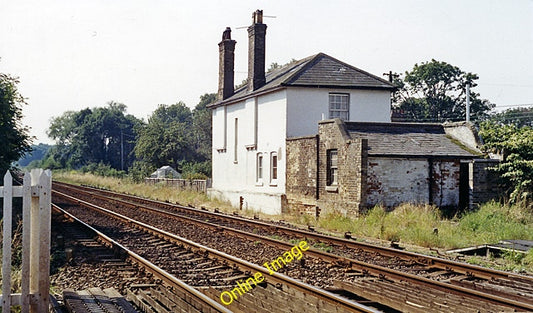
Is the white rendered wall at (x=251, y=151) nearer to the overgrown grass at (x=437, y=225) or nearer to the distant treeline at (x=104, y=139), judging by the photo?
the overgrown grass at (x=437, y=225)

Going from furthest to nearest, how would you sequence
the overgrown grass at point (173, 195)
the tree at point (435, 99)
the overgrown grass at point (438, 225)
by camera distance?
the tree at point (435, 99), the overgrown grass at point (173, 195), the overgrown grass at point (438, 225)

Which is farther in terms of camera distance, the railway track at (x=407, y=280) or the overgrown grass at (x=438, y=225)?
the overgrown grass at (x=438, y=225)

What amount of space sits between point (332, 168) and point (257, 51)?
37.9 ft

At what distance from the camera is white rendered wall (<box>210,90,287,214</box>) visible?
2697cm

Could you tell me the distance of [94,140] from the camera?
3996 inches

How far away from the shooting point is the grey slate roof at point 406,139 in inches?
818

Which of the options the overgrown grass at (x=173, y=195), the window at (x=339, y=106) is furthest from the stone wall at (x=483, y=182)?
the overgrown grass at (x=173, y=195)

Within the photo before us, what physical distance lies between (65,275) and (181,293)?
297 centimetres

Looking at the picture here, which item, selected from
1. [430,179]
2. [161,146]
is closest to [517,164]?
[430,179]

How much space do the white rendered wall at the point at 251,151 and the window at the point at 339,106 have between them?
7.73 feet

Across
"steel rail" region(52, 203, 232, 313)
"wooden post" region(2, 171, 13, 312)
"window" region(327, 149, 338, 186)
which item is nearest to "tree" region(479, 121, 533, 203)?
"window" region(327, 149, 338, 186)

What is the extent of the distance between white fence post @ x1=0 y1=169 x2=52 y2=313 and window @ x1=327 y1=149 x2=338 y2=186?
52.2 feet

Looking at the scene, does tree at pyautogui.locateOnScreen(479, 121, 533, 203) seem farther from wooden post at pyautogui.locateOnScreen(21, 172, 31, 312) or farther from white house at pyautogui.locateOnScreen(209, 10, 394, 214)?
wooden post at pyautogui.locateOnScreen(21, 172, 31, 312)

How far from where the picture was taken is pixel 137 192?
41.7 metres
